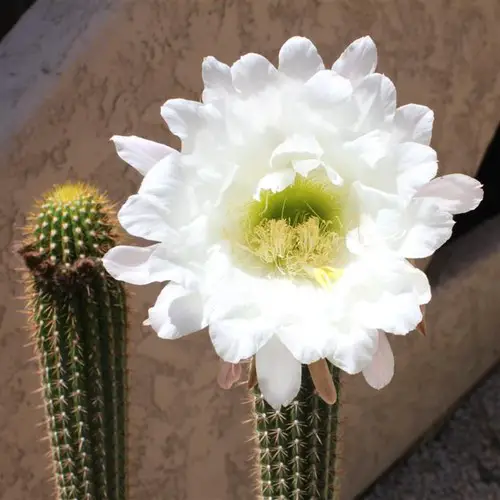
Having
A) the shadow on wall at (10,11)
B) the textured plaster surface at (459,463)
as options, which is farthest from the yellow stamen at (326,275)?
the textured plaster surface at (459,463)

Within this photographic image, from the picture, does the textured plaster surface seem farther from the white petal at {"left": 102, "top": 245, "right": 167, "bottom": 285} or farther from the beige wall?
the white petal at {"left": 102, "top": 245, "right": 167, "bottom": 285}

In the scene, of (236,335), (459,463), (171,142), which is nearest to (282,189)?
(236,335)

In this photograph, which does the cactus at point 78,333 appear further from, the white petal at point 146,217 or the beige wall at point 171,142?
the beige wall at point 171,142

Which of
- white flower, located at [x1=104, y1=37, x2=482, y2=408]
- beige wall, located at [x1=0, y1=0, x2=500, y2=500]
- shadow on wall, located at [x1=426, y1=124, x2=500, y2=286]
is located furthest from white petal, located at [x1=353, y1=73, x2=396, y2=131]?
shadow on wall, located at [x1=426, y1=124, x2=500, y2=286]

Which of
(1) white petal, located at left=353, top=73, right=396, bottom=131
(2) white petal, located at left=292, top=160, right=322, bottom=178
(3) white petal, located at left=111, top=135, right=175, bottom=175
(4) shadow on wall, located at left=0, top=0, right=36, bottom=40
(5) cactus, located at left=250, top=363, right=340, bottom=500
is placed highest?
(1) white petal, located at left=353, top=73, right=396, bottom=131

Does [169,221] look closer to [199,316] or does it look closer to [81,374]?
[199,316]

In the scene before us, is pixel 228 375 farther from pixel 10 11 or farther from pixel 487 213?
pixel 487 213
